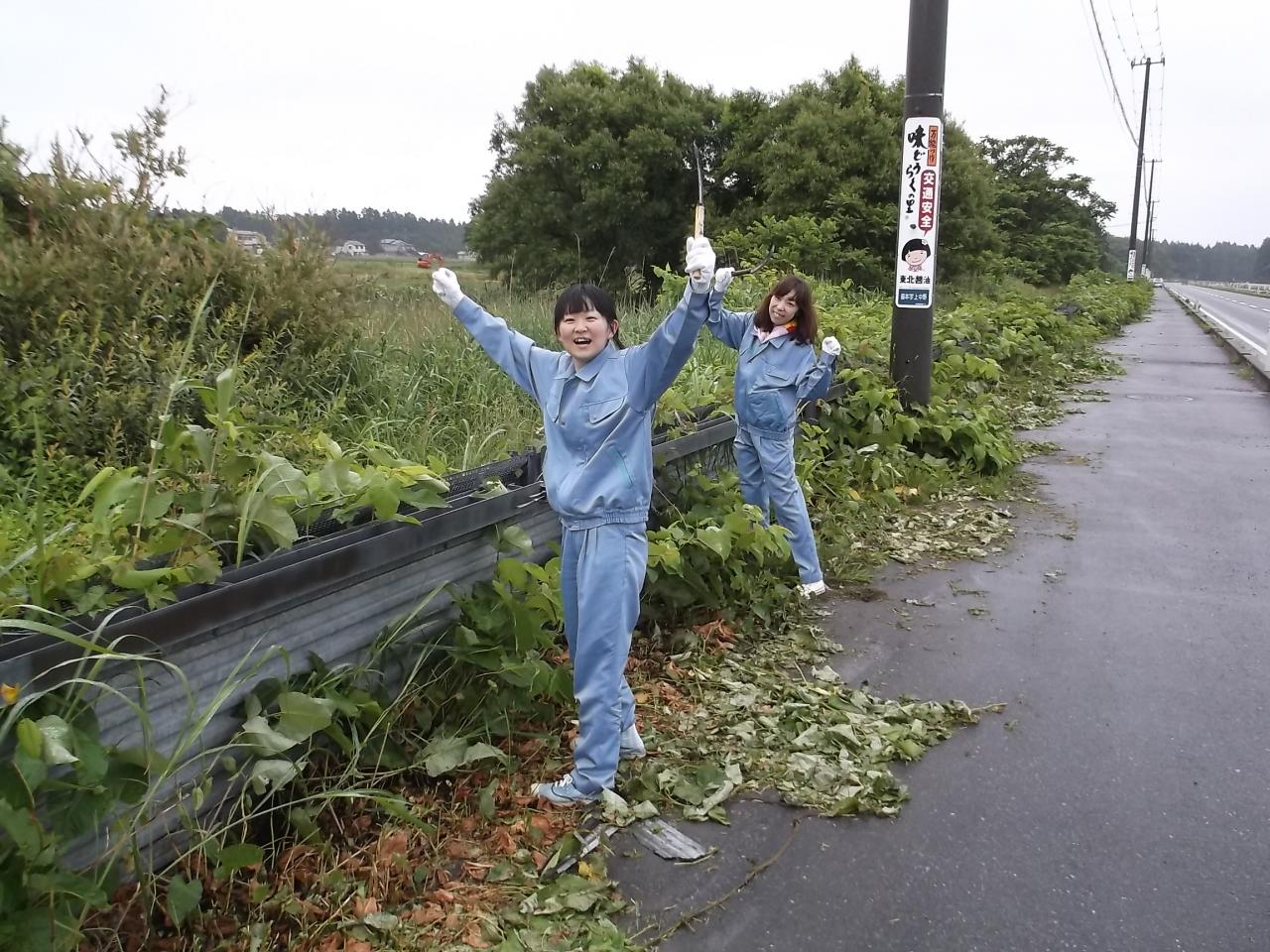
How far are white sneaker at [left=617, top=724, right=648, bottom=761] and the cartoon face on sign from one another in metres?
5.68

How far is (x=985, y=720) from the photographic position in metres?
3.73

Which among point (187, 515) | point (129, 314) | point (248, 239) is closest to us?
point (187, 515)

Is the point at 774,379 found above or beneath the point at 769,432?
above

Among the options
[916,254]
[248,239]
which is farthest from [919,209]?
[248,239]

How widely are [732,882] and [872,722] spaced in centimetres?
113

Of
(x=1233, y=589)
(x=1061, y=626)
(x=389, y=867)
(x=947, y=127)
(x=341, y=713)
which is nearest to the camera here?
(x=389, y=867)

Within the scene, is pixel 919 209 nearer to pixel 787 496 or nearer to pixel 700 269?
pixel 787 496

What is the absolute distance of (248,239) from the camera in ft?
16.1

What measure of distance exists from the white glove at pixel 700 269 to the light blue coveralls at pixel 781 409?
223 cm

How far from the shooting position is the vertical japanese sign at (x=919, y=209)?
25.2 ft

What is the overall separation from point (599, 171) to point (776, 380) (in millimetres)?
17356

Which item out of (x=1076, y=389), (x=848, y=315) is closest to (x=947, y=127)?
(x=1076, y=389)

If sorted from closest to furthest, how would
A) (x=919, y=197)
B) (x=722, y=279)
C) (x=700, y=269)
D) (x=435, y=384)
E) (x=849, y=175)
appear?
(x=700, y=269) < (x=722, y=279) < (x=435, y=384) < (x=919, y=197) < (x=849, y=175)

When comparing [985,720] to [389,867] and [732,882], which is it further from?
[389,867]
